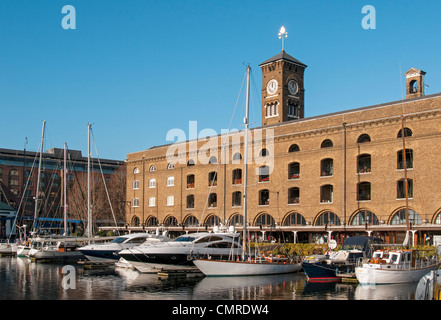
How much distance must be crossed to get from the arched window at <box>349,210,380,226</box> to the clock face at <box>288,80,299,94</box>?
3506 centimetres

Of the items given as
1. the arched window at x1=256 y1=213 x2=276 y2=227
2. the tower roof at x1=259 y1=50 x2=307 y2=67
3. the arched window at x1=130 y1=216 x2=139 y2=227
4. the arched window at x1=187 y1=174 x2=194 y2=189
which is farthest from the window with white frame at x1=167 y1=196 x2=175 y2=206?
the tower roof at x1=259 y1=50 x2=307 y2=67

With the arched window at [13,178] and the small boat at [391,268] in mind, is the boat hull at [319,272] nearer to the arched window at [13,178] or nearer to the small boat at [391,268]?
the small boat at [391,268]

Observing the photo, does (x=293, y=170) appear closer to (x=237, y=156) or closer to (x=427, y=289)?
(x=237, y=156)

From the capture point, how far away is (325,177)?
52.3 metres

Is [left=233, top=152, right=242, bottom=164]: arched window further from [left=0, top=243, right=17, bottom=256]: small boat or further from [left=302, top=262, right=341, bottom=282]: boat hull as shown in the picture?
[left=0, top=243, right=17, bottom=256]: small boat

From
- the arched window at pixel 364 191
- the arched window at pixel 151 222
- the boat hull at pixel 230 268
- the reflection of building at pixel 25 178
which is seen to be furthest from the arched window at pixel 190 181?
the reflection of building at pixel 25 178

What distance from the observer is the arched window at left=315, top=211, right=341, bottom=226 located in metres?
50.8

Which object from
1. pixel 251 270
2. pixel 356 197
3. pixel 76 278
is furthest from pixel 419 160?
pixel 76 278

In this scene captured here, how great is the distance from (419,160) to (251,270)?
20.2 meters

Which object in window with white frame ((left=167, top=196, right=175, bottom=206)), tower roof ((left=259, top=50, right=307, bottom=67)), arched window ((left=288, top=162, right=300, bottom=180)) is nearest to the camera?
arched window ((left=288, top=162, right=300, bottom=180))

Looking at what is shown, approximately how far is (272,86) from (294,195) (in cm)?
2902

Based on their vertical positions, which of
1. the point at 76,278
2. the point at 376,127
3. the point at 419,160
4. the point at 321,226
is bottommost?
the point at 76,278
